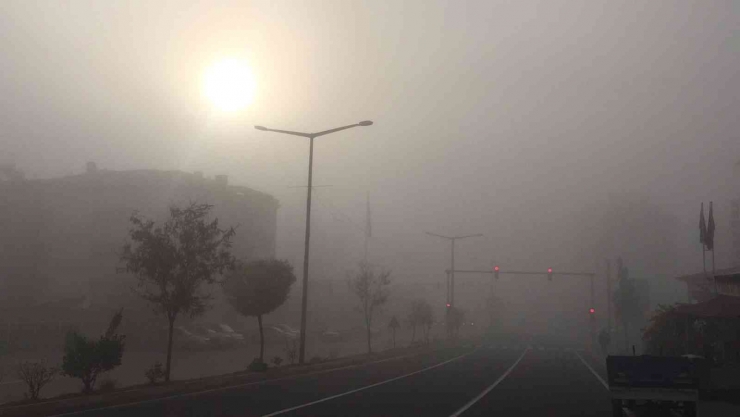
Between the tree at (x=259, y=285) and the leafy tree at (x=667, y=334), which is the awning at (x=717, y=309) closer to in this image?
the leafy tree at (x=667, y=334)

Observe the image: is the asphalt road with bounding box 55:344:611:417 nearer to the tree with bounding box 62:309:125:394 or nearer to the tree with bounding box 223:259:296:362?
the tree with bounding box 62:309:125:394

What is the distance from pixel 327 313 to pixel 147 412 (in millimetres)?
94077

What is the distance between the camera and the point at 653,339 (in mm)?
44938

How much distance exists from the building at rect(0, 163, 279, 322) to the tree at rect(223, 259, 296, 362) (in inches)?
1259

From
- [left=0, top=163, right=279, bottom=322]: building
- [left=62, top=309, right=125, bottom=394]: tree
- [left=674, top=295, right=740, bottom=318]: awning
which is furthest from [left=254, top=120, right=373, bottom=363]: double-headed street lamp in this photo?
[left=0, top=163, right=279, bottom=322]: building

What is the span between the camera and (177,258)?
25.5 metres

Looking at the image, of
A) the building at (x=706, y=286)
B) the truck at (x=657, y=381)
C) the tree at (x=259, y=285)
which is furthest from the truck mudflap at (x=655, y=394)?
the building at (x=706, y=286)

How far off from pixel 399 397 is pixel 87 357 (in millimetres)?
9286

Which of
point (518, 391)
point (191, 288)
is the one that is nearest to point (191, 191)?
point (191, 288)

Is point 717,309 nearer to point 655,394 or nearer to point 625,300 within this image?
point 655,394

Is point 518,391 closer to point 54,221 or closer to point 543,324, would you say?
point 54,221

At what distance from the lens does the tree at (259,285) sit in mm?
33750

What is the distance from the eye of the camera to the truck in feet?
53.5

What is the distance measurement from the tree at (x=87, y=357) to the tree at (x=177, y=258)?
3748mm
